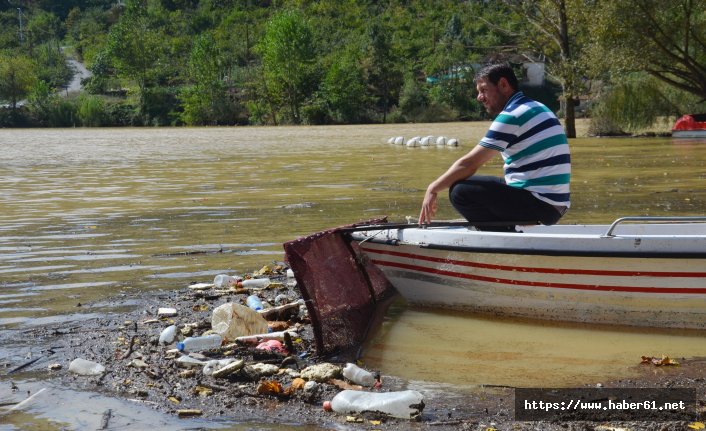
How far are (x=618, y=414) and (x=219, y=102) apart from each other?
8859 cm

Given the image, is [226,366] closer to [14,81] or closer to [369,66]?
[369,66]

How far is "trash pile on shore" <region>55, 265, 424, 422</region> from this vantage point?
16.3 ft

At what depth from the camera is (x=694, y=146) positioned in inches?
1105

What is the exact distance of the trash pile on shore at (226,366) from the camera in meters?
4.96

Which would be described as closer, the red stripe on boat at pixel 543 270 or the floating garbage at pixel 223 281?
the red stripe on boat at pixel 543 270

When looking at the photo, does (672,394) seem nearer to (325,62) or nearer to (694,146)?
(694,146)

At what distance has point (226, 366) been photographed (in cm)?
539

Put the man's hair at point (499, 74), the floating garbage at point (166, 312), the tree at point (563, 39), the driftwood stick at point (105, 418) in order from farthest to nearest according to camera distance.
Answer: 1. the tree at point (563, 39)
2. the floating garbage at point (166, 312)
3. the man's hair at point (499, 74)
4. the driftwood stick at point (105, 418)

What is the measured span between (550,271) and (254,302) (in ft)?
7.50

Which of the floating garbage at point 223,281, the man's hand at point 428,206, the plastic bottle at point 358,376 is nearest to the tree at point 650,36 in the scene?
the floating garbage at point 223,281

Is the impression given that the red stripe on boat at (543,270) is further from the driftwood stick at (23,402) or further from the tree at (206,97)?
the tree at (206,97)

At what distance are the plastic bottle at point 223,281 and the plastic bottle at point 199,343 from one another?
6.19 ft

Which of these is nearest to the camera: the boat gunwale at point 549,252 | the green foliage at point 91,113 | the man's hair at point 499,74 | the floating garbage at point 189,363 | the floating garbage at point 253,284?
the floating garbage at point 189,363

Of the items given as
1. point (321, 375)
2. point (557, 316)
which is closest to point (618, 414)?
point (321, 375)
